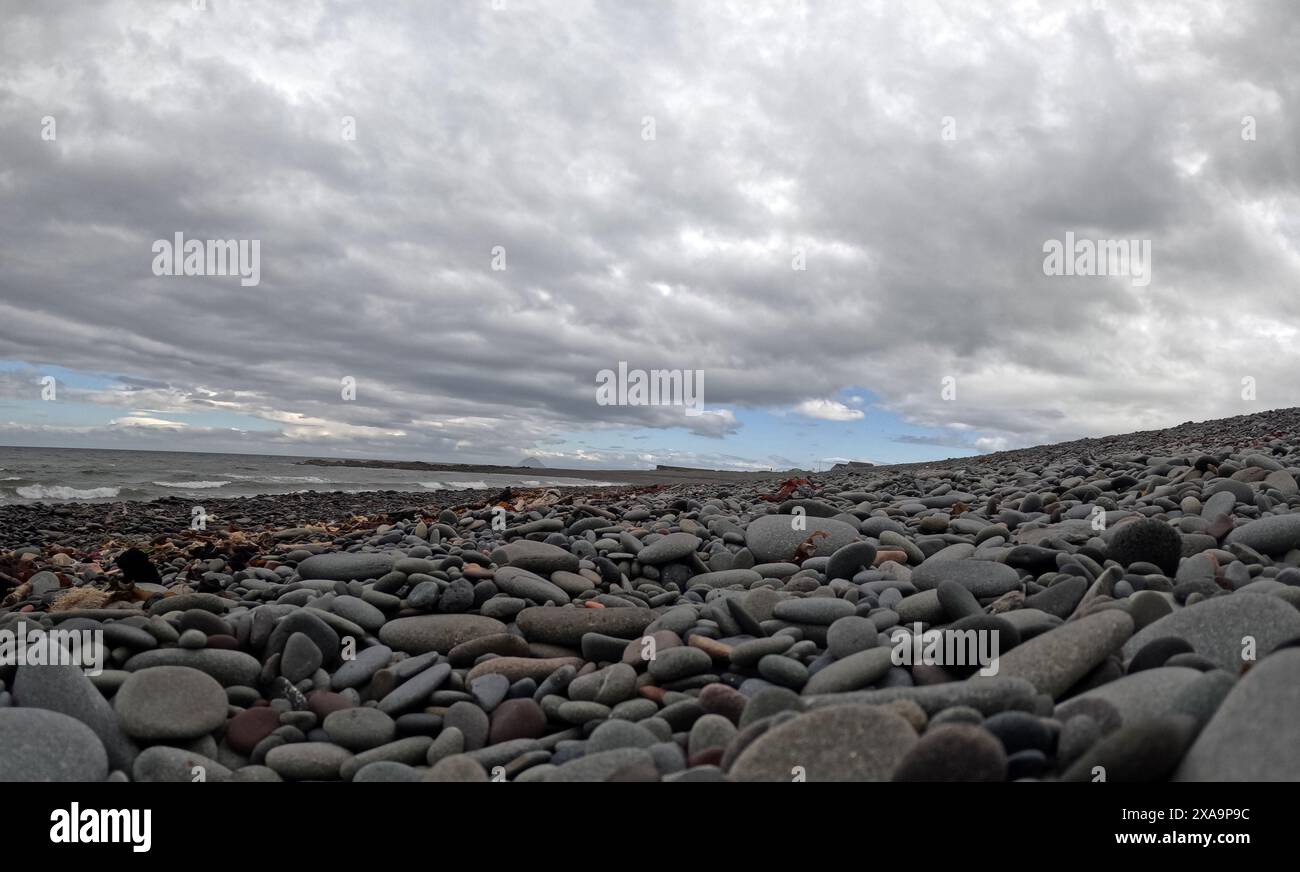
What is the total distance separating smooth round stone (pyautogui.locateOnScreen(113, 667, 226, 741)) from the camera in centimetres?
384

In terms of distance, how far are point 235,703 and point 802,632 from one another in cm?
312

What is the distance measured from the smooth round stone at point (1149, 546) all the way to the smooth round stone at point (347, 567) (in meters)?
5.17

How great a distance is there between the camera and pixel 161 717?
12.7ft

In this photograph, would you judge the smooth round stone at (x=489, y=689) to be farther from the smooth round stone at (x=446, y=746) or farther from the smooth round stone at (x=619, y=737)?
the smooth round stone at (x=619, y=737)

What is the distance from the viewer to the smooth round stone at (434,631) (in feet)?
16.6

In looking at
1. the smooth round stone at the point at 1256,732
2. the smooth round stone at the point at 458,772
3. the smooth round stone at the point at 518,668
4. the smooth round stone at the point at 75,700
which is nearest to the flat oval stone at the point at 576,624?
the smooth round stone at the point at 518,668

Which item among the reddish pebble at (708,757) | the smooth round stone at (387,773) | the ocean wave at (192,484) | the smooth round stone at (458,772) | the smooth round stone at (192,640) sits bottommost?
the smooth round stone at (387,773)

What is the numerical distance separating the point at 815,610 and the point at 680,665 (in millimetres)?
937

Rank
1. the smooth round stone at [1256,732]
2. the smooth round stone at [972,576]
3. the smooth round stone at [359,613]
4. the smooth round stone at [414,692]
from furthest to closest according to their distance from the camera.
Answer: the smooth round stone at [359,613] → the smooth round stone at [972,576] → the smooth round stone at [414,692] → the smooth round stone at [1256,732]

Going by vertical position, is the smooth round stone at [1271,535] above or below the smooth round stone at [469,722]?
above

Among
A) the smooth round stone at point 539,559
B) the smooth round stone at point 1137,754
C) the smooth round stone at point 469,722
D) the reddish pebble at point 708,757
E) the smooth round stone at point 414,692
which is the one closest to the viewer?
the smooth round stone at point 1137,754

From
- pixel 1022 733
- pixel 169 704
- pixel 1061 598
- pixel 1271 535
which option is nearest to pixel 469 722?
pixel 169 704
